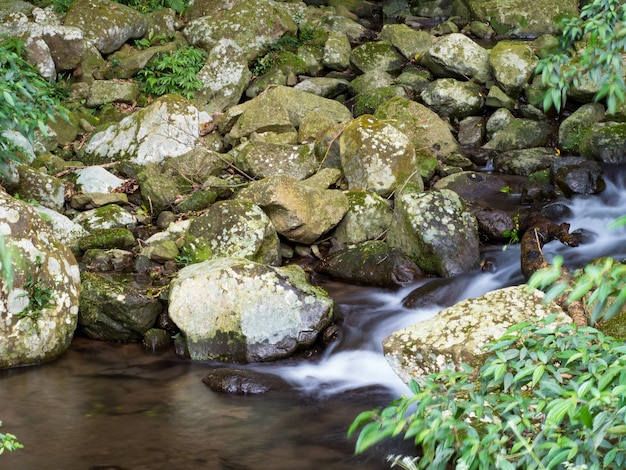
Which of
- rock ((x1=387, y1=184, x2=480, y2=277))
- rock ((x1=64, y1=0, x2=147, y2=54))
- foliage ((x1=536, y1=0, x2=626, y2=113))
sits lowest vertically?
rock ((x1=387, y1=184, x2=480, y2=277))

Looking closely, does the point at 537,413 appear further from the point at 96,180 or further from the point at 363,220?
the point at 96,180

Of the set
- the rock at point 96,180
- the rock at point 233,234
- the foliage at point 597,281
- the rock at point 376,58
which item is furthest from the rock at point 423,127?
the foliage at point 597,281

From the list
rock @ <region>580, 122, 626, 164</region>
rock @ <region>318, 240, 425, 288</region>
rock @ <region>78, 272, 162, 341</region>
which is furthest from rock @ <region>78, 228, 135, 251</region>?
rock @ <region>580, 122, 626, 164</region>

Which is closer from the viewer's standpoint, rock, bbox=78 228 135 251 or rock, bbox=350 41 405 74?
rock, bbox=78 228 135 251

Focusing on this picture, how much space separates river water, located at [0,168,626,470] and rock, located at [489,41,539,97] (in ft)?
17.0

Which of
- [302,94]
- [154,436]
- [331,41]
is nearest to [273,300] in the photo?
[154,436]

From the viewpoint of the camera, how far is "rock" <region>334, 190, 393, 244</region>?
8727 millimetres

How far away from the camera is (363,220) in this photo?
28.9 feet

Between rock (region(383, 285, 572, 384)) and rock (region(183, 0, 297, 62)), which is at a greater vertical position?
rock (region(183, 0, 297, 62))

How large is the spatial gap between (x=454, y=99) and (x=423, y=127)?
1241mm

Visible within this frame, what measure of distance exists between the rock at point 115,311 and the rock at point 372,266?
7.20 feet

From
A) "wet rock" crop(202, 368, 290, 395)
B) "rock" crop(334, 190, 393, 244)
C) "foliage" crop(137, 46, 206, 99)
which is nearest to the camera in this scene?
"wet rock" crop(202, 368, 290, 395)

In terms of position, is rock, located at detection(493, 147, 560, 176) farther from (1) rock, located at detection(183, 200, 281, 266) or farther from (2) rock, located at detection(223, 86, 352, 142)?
(1) rock, located at detection(183, 200, 281, 266)

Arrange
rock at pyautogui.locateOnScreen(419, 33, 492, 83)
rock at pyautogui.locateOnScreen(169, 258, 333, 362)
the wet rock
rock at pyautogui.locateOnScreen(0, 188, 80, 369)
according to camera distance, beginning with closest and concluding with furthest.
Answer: the wet rock
rock at pyautogui.locateOnScreen(0, 188, 80, 369)
rock at pyautogui.locateOnScreen(169, 258, 333, 362)
rock at pyautogui.locateOnScreen(419, 33, 492, 83)
